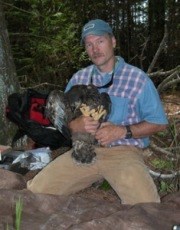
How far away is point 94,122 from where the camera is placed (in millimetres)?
3400

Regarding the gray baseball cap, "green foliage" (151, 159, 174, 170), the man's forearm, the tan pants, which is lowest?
"green foliage" (151, 159, 174, 170)

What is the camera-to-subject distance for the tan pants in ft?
11.0

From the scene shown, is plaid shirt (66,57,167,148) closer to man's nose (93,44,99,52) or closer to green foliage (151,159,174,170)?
man's nose (93,44,99,52)

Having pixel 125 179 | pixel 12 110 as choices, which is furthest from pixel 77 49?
pixel 125 179

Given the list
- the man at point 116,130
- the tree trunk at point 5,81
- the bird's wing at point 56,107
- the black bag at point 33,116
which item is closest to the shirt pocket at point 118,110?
the man at point 116,130

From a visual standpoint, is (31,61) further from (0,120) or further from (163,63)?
(163,63)

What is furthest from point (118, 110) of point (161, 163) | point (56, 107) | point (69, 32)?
point (69, 32)

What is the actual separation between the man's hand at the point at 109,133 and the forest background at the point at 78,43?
2.08ft

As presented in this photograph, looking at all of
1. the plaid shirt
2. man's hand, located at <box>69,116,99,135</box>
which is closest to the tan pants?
the plaid shirt

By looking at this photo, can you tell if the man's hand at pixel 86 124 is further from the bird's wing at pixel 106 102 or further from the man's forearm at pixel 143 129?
the man's forearm at pixel 143 129

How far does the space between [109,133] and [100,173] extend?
370 mm

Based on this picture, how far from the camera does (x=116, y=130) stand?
3428 millimetres

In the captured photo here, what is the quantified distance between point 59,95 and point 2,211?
1.15m

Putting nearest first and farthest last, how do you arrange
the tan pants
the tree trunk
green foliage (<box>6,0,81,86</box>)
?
the tan pants < the tree trunk < green foliage (<box>6,0,81,86</box>)
